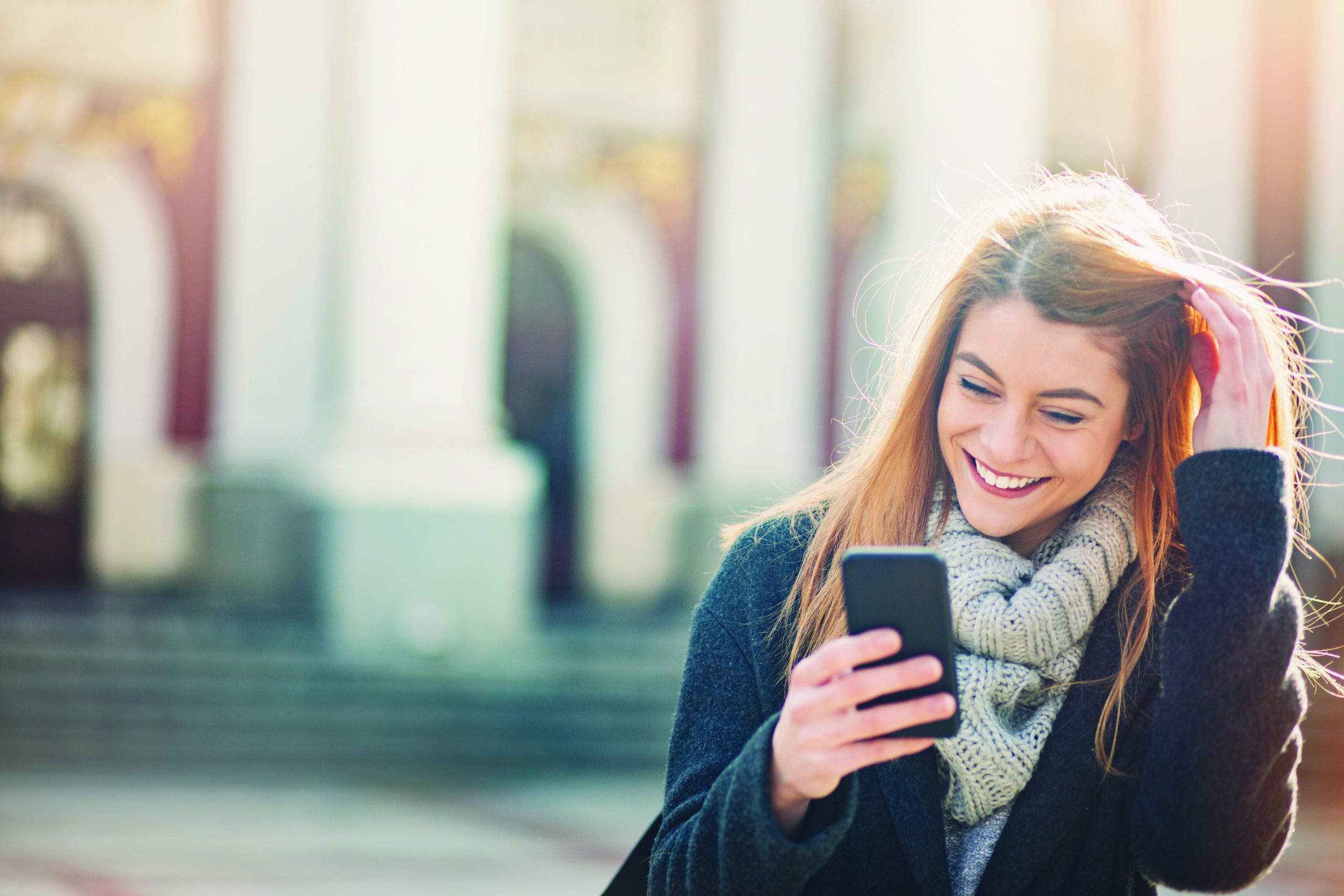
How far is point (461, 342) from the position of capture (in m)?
9.12

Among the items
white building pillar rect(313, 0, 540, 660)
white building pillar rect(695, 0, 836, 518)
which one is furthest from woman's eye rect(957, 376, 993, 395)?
white building pillar rect(695, 0, 836, 518)

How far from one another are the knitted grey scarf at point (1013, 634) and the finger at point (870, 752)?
0.23m

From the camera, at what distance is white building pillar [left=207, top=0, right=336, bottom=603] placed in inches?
411

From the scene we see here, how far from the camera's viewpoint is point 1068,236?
60.1 inches

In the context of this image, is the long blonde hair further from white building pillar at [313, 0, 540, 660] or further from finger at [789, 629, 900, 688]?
white building pillar at [313, 0, 540, 660]

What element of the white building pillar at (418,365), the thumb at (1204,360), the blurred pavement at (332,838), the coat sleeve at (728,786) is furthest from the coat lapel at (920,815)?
the white building pillar at (418,365)

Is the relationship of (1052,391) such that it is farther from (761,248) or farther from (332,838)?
(761,248)

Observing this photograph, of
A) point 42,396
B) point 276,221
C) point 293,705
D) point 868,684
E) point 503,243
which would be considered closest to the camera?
point 868,684

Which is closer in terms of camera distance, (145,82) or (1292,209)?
(145,82)

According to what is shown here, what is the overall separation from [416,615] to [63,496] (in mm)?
4210

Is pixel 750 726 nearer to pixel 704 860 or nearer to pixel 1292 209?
pixel 704 860

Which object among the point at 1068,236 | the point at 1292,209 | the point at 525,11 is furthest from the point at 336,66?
the point at 1068,236

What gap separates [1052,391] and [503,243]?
34.4 ft

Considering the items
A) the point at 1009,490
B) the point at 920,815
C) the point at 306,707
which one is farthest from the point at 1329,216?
the point at 920,815
